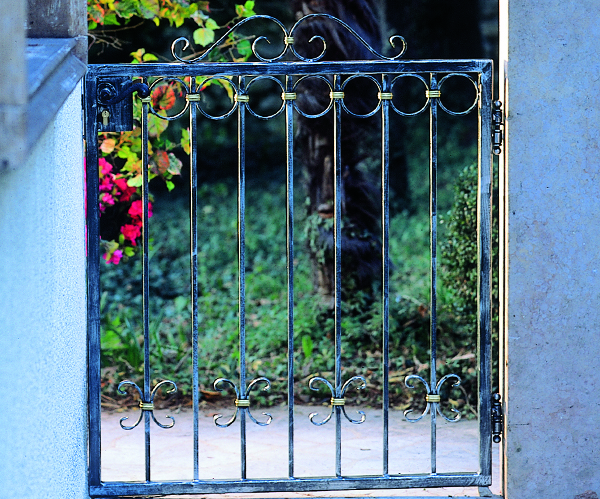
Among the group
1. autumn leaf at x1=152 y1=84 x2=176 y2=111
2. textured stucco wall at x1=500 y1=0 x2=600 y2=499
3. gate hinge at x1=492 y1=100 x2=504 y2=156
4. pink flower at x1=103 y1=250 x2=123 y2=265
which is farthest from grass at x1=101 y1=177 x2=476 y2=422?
gate hinge at x1=492 y1=100 x2=504 y2=156

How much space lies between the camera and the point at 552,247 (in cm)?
329

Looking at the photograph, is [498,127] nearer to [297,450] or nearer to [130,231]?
[297,450]

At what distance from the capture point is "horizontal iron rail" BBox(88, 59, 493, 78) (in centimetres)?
332

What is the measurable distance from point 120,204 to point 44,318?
243cm

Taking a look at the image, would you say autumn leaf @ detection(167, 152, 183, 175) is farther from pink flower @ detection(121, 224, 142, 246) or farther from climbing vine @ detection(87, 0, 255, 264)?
pink flower @ detection(121, 224, 142, 246)

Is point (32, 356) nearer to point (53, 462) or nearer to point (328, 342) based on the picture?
point (53, 462)

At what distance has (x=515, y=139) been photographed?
327 centimetres

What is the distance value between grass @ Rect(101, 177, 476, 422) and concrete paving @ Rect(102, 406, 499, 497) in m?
0.46

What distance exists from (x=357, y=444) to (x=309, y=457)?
34 cm

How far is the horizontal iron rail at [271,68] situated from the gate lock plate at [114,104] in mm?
34

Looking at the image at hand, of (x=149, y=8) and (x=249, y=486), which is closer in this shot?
(x=249, y=486)

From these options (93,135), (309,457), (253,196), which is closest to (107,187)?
(93,135)

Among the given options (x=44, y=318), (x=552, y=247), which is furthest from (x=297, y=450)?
(x=44, y=318)

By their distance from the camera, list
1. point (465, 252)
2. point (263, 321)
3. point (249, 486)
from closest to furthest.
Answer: point (249, 486), point (465, 252), point (263, 321)
